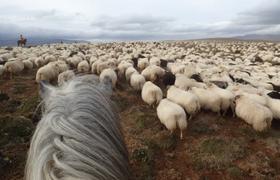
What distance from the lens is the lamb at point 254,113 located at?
9305 mm

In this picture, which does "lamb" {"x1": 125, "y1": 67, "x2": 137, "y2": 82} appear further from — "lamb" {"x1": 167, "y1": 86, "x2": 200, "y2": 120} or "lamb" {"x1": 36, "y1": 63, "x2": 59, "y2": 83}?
"lamb" {"x1": 167, "y1": 86, "x2": 200, "y2": 120}

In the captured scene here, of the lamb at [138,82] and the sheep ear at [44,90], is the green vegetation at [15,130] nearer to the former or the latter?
the lamb at [138,82]

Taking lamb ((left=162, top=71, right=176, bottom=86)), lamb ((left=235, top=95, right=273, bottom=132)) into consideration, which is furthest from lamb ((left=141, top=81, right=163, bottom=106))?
lamb ((left=162, top=71, right=176, bottom=86))

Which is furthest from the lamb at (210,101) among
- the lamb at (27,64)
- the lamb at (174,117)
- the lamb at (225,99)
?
the lamb at (27,64)

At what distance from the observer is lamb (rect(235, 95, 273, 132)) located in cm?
930

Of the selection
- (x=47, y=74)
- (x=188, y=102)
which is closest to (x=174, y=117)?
(x=188, y=102)

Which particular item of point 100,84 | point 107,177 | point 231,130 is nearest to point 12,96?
point 231,130

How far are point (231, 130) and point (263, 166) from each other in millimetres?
2189

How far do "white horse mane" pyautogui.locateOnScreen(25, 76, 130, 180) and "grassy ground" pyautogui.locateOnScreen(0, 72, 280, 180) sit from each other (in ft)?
16.2

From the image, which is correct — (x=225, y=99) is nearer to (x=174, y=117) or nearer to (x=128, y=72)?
(x=174, y=117)

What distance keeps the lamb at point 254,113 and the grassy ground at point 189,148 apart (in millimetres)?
314

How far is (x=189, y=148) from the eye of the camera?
29.7ft

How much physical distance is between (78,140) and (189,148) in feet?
25.4

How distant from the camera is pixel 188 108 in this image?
32.9 feet
